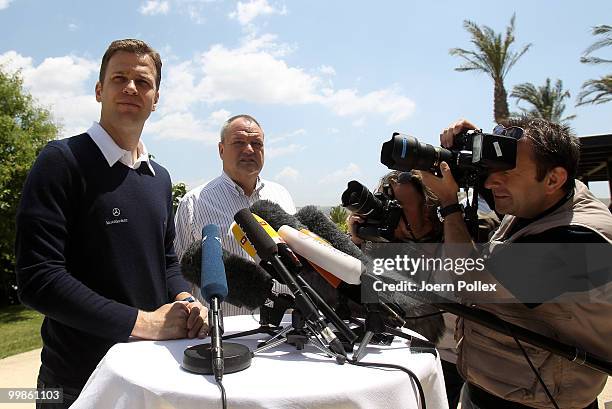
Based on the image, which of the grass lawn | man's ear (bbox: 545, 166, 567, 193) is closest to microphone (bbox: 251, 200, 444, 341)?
man's ear (bbox: 545, 166, 567, 193)

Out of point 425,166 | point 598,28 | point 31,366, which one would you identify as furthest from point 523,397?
point 598,28

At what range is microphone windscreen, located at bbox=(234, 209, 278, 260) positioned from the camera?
142 cm

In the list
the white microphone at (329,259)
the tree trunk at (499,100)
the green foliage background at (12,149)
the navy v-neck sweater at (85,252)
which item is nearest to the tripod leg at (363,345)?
the white microphone at (329,259)

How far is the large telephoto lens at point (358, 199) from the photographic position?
2348 millimetres

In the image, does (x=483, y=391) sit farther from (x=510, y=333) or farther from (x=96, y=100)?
(x=96, y=100)

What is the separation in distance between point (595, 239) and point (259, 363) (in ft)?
4.20

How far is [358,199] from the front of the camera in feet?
7.76

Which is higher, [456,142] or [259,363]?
[456,142]

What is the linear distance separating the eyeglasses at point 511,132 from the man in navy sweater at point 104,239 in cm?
145

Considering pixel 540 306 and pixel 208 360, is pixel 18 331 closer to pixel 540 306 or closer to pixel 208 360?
pixel 208 360

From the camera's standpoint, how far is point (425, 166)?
6.56ft

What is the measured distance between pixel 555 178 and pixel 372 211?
3.08 ft

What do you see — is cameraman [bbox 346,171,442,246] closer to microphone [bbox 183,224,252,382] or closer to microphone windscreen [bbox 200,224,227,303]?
microphone windscreen [bbox 200,224,227,303]

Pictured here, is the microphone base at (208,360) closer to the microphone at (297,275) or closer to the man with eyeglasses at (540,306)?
the microphone at (297,275)
